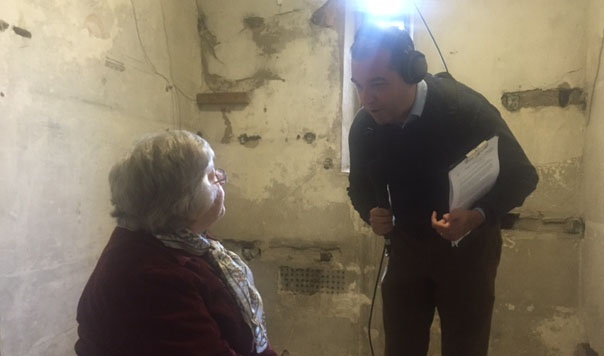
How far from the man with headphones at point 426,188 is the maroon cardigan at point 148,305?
2.09ft

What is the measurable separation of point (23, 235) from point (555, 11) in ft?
7.78

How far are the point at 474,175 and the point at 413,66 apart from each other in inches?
13.3

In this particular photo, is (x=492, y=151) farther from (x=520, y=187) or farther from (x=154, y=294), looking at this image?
(x=154, y=294)

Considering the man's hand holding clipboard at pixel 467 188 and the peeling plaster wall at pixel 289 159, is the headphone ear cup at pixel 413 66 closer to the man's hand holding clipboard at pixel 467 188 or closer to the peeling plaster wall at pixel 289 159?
the man's hand holding clipboard at pixel 467 188

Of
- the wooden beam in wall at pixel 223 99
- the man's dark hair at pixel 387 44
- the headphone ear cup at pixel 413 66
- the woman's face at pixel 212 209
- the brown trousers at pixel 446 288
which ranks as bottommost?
the brown trousers at pixel 446 288

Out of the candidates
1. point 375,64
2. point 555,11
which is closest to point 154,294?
point 375,64

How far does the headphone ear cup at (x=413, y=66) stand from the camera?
1.26m

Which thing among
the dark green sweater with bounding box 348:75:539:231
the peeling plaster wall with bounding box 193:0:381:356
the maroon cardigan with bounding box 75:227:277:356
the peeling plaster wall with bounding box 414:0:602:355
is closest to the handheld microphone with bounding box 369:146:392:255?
the dark green sweater with bounding box 348:75:539:231

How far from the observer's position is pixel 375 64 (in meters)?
1.26

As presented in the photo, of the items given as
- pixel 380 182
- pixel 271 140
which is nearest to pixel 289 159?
pixel 271 140

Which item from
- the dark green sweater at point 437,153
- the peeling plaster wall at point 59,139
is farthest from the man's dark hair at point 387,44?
the peeling plaster wall at point 59,139

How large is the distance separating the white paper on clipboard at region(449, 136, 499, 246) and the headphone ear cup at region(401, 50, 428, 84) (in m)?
0.26

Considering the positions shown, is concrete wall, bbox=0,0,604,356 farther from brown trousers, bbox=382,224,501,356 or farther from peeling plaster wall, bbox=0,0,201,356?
brown trousers, bbox=382,224,501,356

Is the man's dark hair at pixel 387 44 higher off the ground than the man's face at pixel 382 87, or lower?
higher
